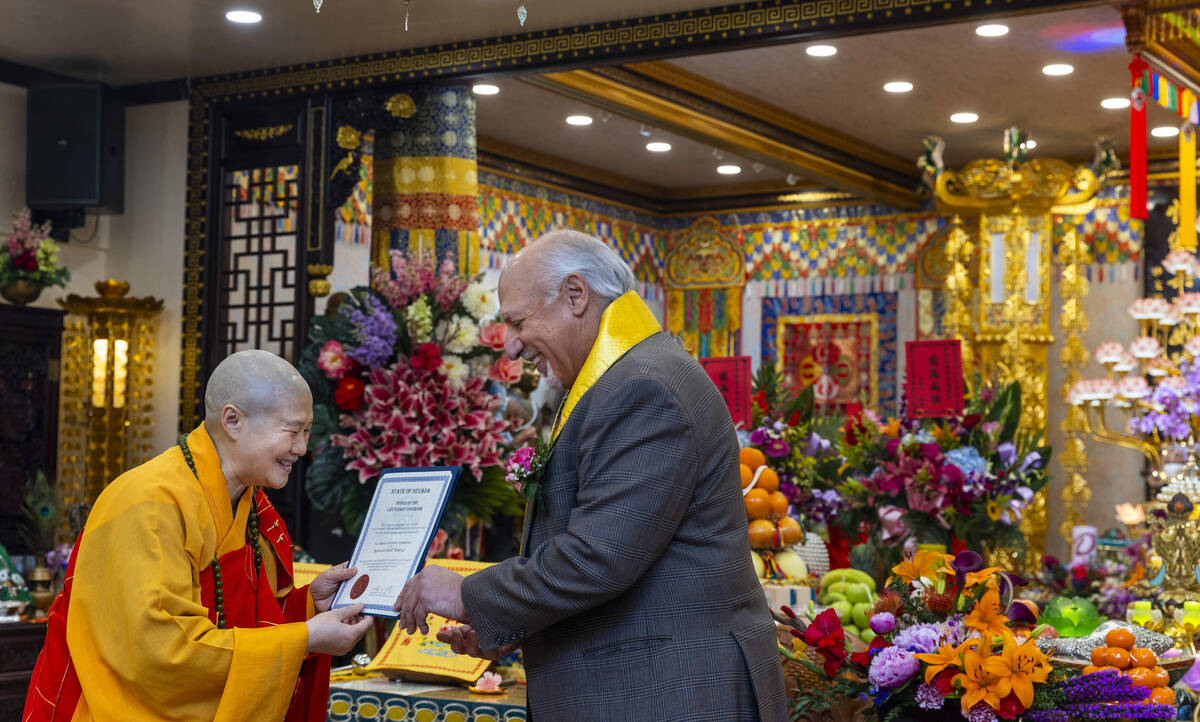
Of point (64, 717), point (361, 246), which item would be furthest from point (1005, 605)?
point (361, 246)

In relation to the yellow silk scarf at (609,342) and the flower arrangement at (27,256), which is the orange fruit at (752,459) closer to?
the yellow silk scarf at (609,342)

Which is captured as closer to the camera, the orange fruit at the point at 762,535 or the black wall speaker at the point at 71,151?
the orange fruit at the point at 762,535

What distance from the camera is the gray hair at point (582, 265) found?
2.19 meters

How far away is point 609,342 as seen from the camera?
217 cm

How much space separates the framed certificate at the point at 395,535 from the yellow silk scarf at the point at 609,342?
331 mm

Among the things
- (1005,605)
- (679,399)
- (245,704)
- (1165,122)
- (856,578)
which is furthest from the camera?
(1165,122)

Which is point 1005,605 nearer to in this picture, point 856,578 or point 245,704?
point 856,578

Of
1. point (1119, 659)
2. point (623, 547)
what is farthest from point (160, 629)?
point (1119, 659)

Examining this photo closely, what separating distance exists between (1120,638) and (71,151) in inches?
201

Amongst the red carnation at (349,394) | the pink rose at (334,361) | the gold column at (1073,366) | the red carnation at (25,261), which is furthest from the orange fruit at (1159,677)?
the gold column at (1073,366)

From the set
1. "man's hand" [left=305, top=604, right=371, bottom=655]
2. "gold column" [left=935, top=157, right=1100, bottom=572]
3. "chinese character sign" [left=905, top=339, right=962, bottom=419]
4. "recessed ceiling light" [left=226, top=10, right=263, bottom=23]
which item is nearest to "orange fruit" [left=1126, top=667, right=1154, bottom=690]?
"man's hand" [left=305, top=604, right=371, bottom=655]

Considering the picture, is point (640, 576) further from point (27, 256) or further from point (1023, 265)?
point (1023, 265)

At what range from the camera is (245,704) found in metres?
2.23

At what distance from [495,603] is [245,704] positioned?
1.56ft
